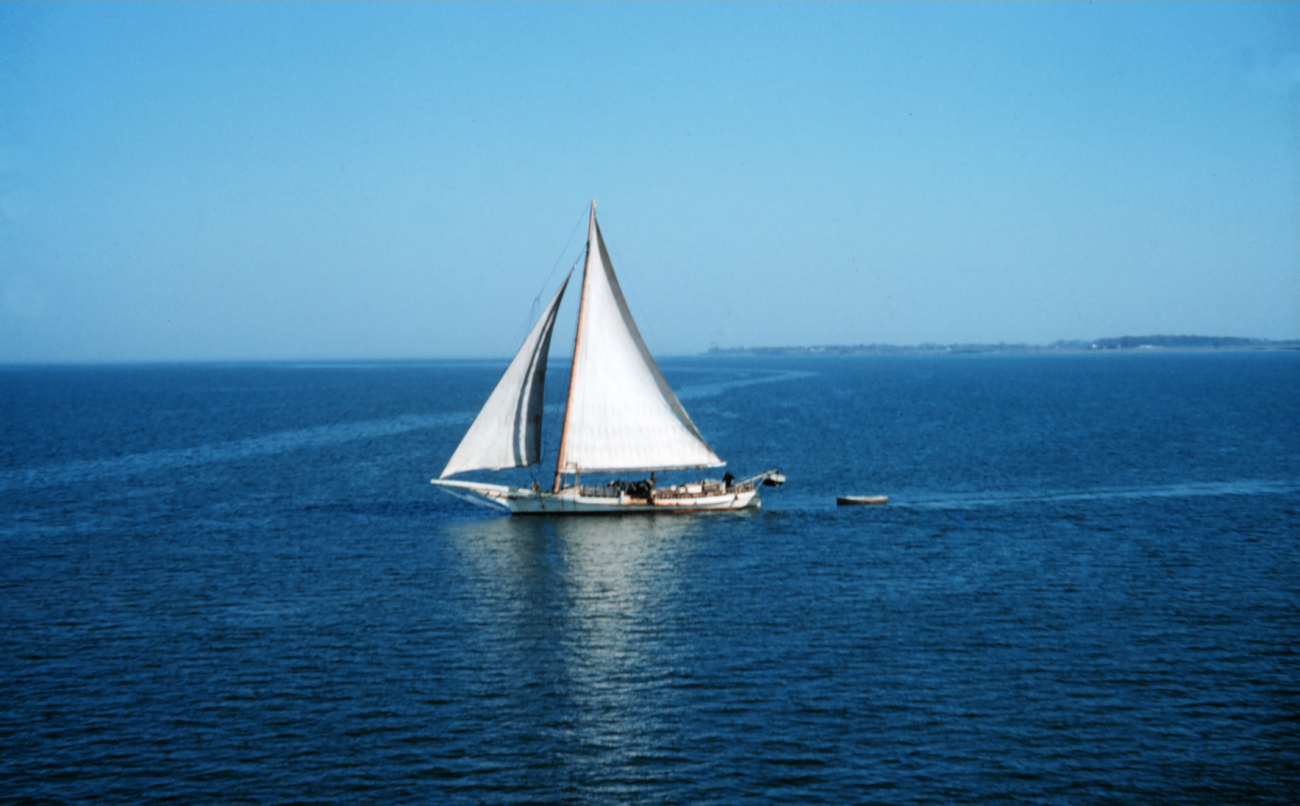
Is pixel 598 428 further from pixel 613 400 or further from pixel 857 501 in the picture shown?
pixel 857 501

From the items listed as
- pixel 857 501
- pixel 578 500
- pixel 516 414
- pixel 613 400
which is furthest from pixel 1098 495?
pixel 516 414

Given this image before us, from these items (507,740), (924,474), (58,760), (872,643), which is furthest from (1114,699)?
(924,474)

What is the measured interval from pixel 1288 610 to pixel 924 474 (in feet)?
136

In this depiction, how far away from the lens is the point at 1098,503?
70875 millimetres

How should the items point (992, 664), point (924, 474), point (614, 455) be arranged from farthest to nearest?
point (924, 474)
point (614, 455)
point (992, 664)

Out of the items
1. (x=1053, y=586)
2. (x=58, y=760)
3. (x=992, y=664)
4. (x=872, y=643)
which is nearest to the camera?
(x=58, y=760)

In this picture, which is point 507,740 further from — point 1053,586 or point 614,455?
point 614,455

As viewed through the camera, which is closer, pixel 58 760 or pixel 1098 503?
pixel 58 760

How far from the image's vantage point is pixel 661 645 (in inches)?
1640

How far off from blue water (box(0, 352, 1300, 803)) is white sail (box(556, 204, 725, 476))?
5.22 meters

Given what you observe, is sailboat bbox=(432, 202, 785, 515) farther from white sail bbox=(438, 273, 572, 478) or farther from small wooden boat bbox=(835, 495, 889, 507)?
small wooden boat bbox=(835, 495, 889, 507)

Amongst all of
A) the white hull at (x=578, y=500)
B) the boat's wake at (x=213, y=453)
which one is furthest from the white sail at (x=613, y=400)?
the boat's wake at (x=213, y=453)

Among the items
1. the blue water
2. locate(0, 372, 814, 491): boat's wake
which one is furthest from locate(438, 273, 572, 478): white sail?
locate(0, 372, 814, 491): boat's wake

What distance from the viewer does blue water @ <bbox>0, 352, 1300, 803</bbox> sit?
1200 inches
